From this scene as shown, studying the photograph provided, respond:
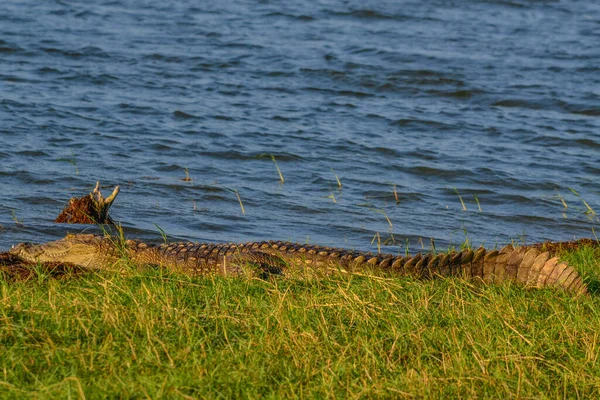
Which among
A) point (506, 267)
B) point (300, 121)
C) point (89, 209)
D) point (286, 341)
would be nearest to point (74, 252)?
point (89, 209)

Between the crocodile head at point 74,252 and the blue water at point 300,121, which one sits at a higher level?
the crocodile head at point 74,252

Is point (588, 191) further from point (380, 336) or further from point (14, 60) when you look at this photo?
point (14, 60)

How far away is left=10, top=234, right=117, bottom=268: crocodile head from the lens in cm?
522

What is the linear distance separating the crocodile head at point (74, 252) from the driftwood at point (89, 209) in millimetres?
1058

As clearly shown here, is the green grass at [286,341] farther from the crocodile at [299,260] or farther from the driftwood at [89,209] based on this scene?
the driftwood at [89,209]

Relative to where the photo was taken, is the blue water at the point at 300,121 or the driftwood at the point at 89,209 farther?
the blue water at the point at 300,121

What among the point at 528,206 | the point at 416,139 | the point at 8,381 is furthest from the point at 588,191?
the point at 8,381

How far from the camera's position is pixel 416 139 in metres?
10.0

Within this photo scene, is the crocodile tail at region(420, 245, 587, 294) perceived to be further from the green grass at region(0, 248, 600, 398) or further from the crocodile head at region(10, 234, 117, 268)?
the crocodile head at region(10, 234, 117, 268)

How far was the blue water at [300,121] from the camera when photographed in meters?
7.43

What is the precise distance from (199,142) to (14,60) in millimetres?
3838

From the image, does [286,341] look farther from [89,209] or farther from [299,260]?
[89,209]

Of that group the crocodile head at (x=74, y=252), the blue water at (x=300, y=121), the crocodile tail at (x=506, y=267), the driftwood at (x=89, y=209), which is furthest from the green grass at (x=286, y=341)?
the blue water at (x=300, y=121)

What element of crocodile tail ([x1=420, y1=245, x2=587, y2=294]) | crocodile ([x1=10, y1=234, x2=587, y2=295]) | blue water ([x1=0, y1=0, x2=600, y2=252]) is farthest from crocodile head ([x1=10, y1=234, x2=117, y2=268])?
crocodile tail ([x1=420, y1=245, x2=587, y2=294])
